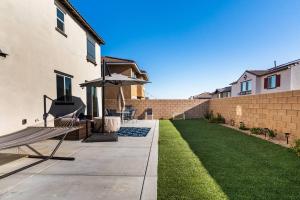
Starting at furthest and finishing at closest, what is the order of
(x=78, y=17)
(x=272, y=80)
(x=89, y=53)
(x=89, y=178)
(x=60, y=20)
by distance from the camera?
(x=272, y=80) < (x=89, y=53) < (x=78, y=17) < (x=60, y=20) < (x=89, y=178)

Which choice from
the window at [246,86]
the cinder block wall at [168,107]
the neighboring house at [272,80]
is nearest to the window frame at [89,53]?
the cinder block wall at [168,107]

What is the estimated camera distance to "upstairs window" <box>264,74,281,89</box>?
1140 inches

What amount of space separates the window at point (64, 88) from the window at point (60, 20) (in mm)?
2310

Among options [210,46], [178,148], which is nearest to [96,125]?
[178,148]

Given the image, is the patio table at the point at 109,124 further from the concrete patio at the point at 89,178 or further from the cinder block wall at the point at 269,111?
the cinder block wall at the point at 269,111

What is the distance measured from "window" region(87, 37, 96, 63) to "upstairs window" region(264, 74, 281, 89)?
2649cm

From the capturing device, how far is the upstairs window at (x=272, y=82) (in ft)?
95.0

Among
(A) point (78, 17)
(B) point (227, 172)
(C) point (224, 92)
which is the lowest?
(B) point (227, 172)

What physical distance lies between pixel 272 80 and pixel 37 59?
32.8 metres

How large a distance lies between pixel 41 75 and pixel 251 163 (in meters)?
7.57

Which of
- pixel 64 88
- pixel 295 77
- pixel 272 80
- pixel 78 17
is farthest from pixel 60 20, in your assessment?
pixel 272 80

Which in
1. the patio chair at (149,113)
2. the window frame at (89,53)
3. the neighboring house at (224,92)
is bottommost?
the patio chair at (149,113)

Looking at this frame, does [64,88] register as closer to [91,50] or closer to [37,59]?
[37,59]

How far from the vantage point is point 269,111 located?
8.15 metres
